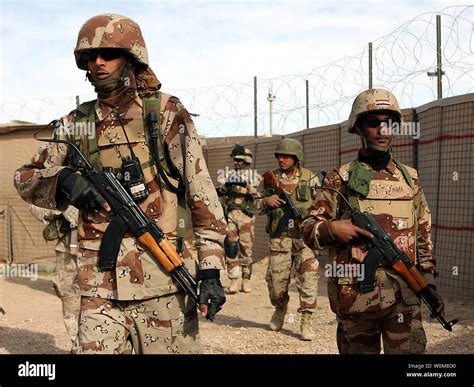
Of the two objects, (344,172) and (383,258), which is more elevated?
(344,172)

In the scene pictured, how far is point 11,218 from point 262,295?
5.92 metres

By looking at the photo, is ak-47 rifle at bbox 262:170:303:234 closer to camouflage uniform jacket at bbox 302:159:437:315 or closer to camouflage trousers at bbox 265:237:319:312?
camouflage trousers at bbox 265:237:319:312

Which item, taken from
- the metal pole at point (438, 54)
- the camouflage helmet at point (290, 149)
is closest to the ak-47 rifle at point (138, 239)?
the camouflage helmet at point (290, 149)

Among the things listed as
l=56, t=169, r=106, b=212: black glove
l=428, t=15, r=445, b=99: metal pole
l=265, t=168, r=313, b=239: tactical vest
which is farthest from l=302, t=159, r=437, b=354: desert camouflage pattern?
l=428, t=15, r=445, b=99: metal pole

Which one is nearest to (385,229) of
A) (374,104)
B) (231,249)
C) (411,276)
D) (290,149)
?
(411,276)

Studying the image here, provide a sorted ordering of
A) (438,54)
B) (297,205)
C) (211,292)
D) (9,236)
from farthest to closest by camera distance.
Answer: (9,236), (438,54), (297,205), (211,292)

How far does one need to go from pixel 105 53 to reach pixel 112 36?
9 cm

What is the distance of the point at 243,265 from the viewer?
10.2 m

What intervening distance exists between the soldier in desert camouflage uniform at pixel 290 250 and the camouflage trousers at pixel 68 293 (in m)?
1.86

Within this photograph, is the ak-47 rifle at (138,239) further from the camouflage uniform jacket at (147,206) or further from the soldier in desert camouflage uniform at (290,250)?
the soldier in desert camouflage uniform at (290,250)

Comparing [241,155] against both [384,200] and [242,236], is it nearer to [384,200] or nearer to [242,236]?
[242,236]

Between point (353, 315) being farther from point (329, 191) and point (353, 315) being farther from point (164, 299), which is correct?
point (164, 299)

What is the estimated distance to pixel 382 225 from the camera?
378 cm
